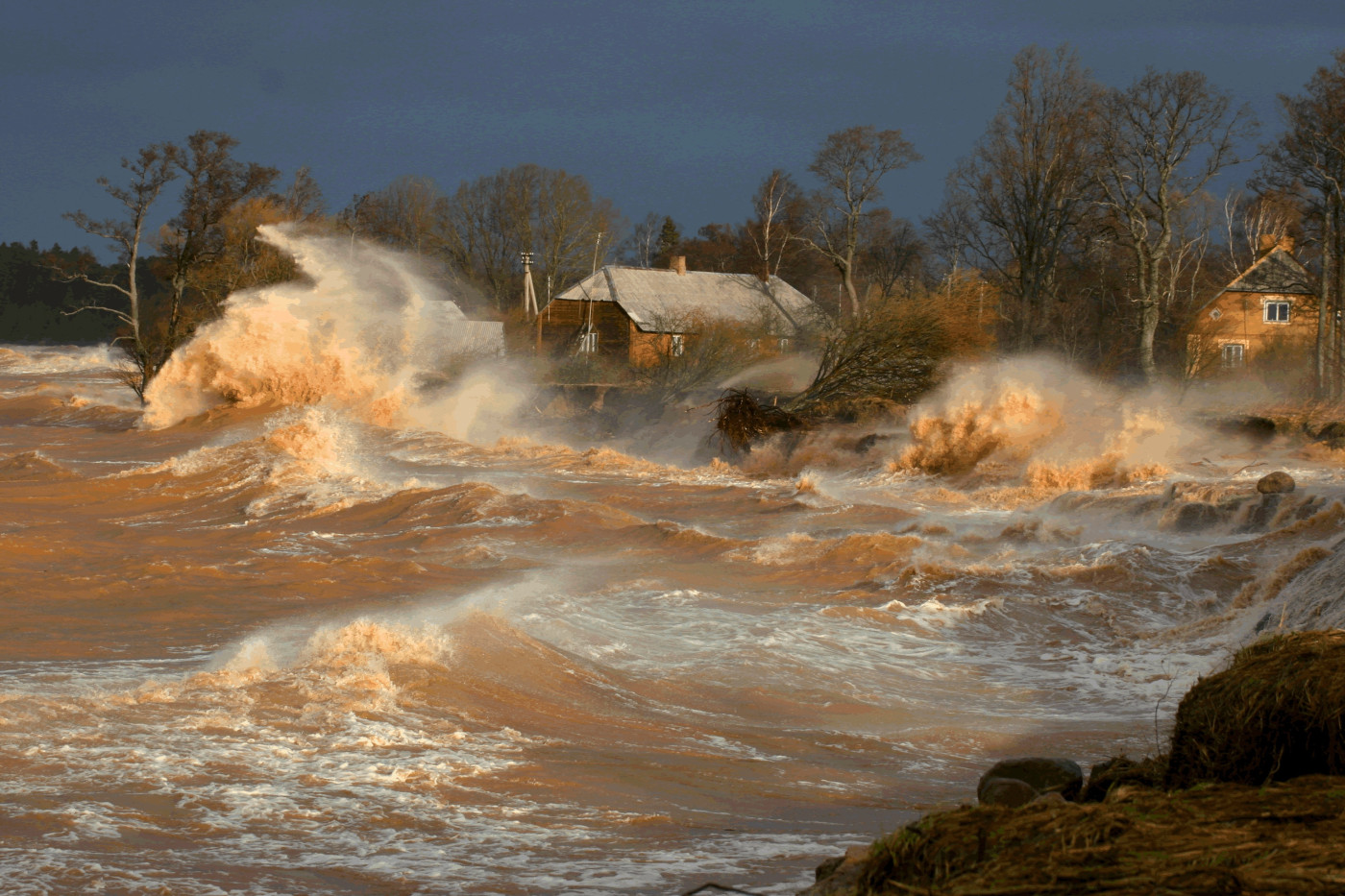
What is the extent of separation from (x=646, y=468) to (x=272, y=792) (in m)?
18.9

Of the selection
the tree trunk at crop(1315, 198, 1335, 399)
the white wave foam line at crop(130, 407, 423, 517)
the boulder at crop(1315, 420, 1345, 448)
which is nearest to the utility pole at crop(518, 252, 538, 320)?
the white wave foam line at crop(130, 407, 423, 517)

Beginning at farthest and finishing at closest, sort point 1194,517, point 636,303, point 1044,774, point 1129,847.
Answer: point 636,303
point 1194,517
point 1044,774
point 1129,847

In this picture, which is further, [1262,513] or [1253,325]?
[1253,325]

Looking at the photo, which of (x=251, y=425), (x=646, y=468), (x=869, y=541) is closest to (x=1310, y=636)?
(x=869, y=541)

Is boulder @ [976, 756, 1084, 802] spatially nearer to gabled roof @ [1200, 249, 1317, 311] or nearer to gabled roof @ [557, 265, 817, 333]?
gabled roof @ [1200, 249, 1317, 311]

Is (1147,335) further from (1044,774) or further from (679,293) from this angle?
(1044,774)

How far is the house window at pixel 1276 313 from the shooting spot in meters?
45.8

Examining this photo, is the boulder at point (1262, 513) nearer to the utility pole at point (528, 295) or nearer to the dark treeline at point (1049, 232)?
the dark treeline at point (1049, 232)

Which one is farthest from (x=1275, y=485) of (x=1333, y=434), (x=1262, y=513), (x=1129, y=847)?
(x=1129, y=847)

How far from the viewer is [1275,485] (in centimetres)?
1616

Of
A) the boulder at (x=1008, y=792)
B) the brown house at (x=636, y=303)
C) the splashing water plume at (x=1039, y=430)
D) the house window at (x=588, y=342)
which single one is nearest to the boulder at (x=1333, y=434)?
the splashing water plume at (x=1039, y=430)

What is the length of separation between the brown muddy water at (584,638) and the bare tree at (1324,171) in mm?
6961

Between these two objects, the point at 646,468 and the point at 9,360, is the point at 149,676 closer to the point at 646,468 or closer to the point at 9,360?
the point at 646,468

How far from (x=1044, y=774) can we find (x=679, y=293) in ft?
158
